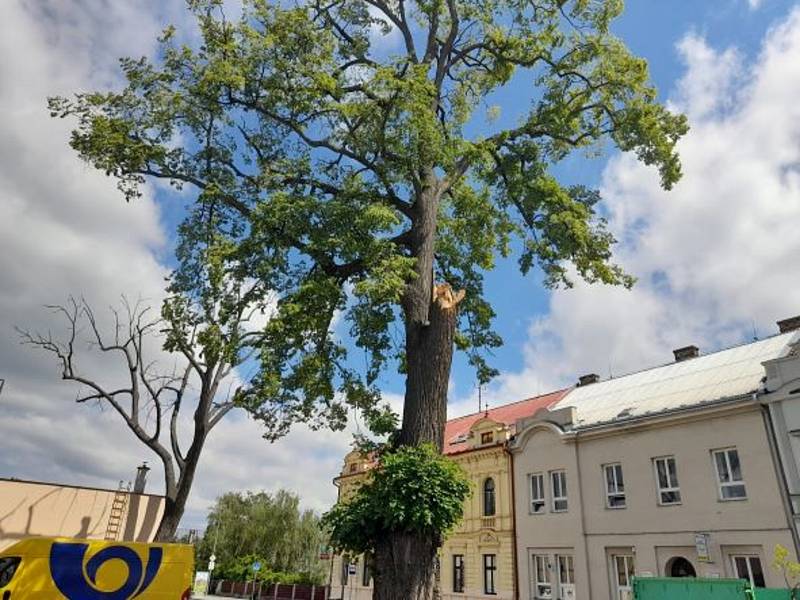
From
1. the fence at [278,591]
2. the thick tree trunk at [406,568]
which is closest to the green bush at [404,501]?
the thick tree trunk at [406,568]

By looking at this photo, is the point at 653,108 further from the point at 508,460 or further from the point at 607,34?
the point at 508,460

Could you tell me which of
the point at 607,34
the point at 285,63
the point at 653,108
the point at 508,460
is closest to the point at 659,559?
the point at 508,460

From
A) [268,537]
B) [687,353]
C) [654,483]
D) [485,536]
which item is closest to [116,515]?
[485,536]

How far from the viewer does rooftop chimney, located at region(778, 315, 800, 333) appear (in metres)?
22.4

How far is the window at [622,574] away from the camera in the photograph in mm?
20391

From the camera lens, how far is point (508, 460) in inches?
1049

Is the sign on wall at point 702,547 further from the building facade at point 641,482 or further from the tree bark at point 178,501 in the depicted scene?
the tree bark at point 178,501

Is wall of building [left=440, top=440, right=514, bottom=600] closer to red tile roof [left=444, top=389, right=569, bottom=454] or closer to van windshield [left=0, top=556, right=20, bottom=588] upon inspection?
red tile roof [left=444, top=389, right=569, bottom=454]

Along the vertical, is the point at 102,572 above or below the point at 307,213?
below

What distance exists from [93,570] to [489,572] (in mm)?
17363

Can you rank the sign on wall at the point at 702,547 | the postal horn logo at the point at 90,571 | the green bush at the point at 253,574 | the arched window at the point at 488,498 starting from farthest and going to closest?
the green bush at the point at 253,574
the arched window at the point at 488,498
the sign on wall at the point at 702,547
the postal horn logo at the point at 90,571

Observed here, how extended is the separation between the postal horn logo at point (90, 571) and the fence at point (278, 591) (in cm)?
2521

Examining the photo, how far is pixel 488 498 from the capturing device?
27.5 meters

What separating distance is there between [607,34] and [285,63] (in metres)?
7.10
